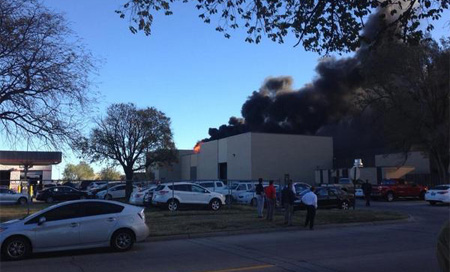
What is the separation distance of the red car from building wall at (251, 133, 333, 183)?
19.9 metres

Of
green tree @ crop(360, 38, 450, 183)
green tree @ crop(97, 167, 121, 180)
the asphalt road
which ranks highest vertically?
green tree @ crop(360, 38, 450, 183)

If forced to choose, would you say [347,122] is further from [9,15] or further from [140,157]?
[9,15]

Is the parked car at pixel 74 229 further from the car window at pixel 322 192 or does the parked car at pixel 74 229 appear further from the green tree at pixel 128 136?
the green tree at pixel 128 136

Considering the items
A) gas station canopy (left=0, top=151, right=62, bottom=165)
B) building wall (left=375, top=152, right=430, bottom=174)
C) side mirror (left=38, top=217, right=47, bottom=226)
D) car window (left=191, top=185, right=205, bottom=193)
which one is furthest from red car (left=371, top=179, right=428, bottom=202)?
gas station canopy (left=0, top=151, right=62, bottom=165)

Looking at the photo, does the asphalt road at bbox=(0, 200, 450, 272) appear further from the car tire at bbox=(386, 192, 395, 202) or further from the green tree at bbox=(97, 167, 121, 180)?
the green tree at bbox=(97, 167, 121, 180)

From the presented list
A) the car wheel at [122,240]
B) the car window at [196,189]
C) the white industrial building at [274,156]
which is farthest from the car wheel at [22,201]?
the white industrial building at [274,156]

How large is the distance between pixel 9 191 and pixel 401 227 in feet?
85.3

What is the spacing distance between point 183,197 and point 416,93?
25.8m

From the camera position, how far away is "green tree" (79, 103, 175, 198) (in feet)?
167

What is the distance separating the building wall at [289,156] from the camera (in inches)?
2154

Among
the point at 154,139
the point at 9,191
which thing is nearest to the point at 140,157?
the point at 154,139

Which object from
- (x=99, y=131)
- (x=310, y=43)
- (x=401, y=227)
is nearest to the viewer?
(x=310, y=43)

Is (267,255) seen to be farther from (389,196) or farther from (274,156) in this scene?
(274,156)

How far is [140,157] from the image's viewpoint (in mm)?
53969
